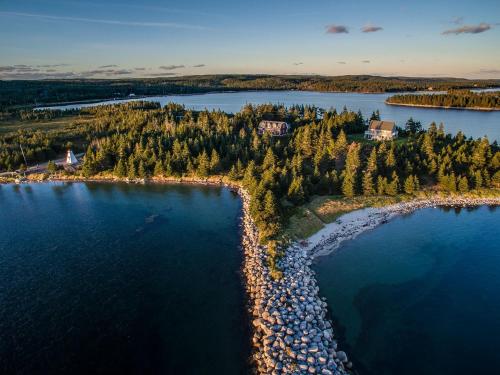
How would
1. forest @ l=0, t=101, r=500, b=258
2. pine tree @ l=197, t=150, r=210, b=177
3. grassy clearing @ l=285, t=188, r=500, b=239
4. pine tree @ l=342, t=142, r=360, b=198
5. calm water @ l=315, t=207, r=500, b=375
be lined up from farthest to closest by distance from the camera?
1. pine tree @ l=197, t=150, r=210, b=177
2. forest @ l=0, t=101, r=500, b=258
3. pine tree @ l=342, t=142, r=360, b=198
4. grassy clearing @ l=285, t=188, r=500, b=239
5. calm water @ l=315, t=207, r=500, b=375

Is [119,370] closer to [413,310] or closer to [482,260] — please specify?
[413,310]

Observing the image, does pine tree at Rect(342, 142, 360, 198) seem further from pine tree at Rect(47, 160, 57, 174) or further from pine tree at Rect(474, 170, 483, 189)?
pine tree at Rect(47, 160, 57, 174)

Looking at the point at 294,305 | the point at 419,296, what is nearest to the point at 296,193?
the point at 419,296

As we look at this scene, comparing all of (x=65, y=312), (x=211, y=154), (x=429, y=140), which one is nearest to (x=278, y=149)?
(x=211, y=154)

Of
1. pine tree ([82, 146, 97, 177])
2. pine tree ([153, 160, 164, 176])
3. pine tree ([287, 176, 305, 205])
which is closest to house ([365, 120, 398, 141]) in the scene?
pine tree ([287, 176, 305, 205])

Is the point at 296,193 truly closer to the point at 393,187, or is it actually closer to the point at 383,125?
the point at 393,187
